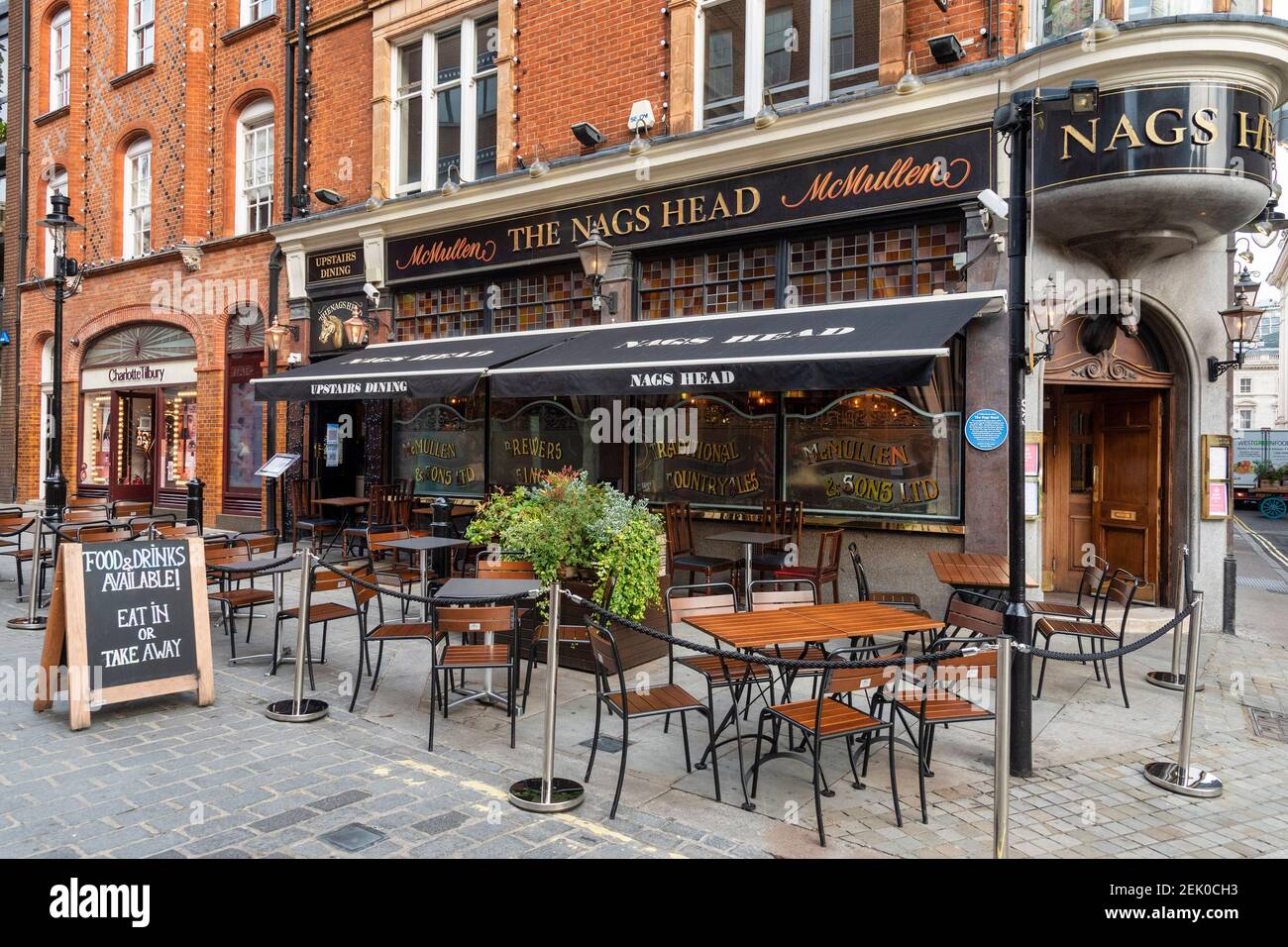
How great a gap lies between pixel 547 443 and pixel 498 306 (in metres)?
2.34

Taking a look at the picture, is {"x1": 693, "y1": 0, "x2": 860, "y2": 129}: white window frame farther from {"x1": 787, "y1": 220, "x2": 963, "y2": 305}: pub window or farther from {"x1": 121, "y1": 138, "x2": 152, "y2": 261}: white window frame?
{"x1": 121, "y1": 138, "x2": 152, "y2": 261}: white window frame

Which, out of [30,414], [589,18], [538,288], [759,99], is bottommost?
[30,414]

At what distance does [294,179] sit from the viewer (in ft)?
50.8

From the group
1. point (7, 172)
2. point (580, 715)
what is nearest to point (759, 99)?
point (580, 715)

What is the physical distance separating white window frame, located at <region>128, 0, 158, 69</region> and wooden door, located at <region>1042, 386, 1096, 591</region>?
19.9 meters

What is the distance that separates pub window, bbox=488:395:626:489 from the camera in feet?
38.8

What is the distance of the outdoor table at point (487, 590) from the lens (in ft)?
19.5

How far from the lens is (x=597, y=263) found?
10938mm

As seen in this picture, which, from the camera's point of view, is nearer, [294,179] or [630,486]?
Answer: [630,486]

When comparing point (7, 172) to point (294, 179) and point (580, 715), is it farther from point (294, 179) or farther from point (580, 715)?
point (580, 715)

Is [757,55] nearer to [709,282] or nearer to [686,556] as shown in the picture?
[709,282]

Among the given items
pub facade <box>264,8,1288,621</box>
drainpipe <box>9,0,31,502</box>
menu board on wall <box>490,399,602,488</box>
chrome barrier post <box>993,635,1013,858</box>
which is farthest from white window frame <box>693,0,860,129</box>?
drainpipe <box>9,0,31,502</box>

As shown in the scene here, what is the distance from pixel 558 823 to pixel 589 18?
11035 mm

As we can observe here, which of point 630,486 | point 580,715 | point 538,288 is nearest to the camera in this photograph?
point 580,715
